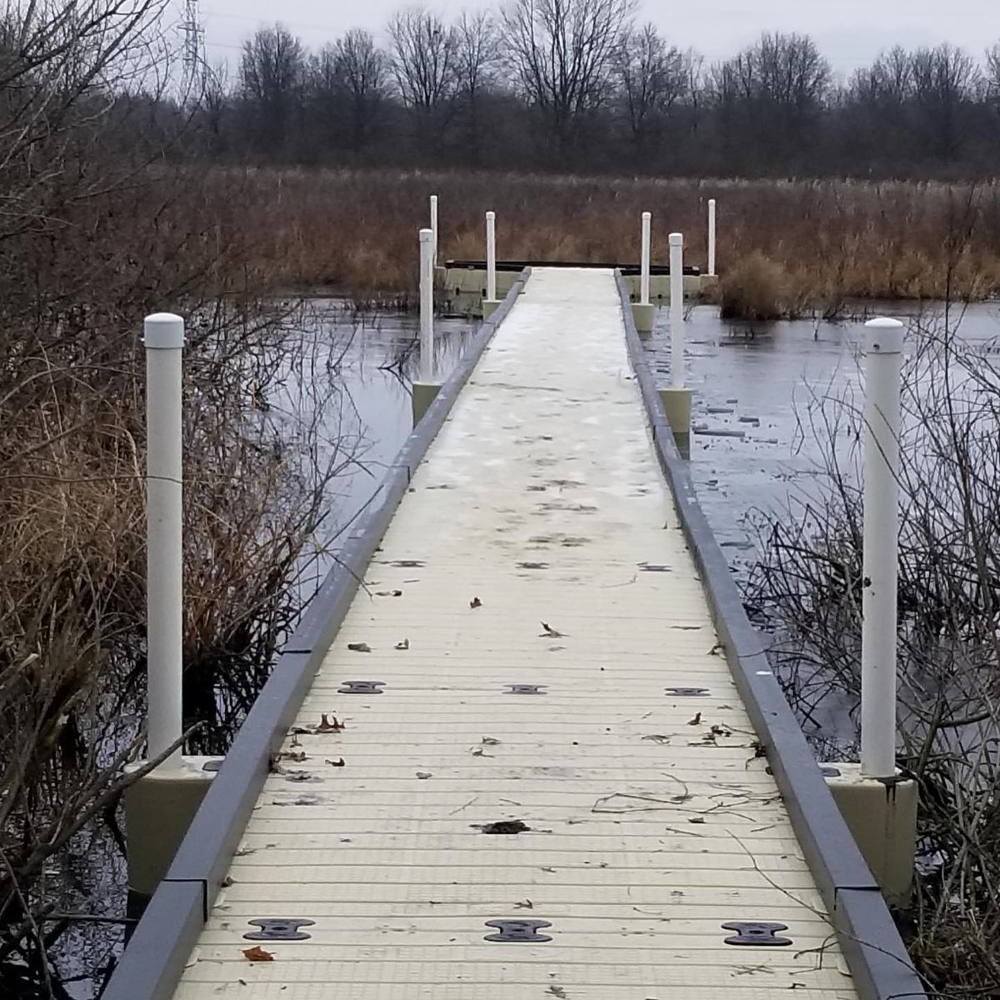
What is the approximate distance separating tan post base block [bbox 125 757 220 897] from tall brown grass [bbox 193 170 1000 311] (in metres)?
10.5

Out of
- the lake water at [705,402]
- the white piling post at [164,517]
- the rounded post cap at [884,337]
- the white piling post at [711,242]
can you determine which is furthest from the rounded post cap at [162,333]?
the white piling post at [711,242]

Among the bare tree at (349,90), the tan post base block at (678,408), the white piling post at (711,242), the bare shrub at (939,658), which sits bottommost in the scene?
the bare shrub at (939,658)

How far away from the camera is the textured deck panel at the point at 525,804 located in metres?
2.84

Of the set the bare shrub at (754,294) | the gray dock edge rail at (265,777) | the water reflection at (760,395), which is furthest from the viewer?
the bare shrub at (754,294)

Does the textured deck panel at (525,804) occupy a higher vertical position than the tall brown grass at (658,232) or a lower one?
lower

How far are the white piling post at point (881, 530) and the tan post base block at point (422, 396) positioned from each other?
6706 mm

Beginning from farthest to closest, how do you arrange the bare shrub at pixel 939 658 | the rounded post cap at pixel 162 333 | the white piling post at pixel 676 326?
1. the white piling post at pixel 676 326
2. the bare shrub at pixel 939 658
3. the rounded post cap at pixel 162 333

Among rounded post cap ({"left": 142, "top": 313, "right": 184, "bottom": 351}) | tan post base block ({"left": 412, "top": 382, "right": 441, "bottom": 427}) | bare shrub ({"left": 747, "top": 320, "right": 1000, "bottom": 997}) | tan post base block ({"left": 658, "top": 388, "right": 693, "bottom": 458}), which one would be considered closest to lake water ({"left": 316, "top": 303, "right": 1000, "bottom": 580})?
tan post base block ({"left": 658, "top": 388, "right": 693, "bottom": 458})

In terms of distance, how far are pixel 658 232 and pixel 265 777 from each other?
2282 cm

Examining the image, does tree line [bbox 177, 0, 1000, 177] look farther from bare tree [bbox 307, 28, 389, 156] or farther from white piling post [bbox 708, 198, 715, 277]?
white piling post [bbox 708, 198, 715, 277]

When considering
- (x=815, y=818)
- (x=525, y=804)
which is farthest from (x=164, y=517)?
(x=815, y=818)

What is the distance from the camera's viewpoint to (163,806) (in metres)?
3.92

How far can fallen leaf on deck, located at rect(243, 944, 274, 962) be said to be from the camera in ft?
9.34

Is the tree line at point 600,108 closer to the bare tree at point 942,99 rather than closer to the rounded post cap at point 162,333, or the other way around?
the bare tree at point 942,99
